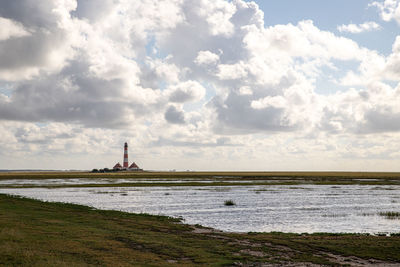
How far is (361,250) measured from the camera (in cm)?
2341

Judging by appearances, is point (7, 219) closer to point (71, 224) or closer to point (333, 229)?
point (71, 224)

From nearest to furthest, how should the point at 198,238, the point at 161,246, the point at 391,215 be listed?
the point at 161,246 → the point at 198,238 → the point at 391,215

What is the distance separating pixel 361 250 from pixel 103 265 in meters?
15.8

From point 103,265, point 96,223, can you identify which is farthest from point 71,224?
point 103,265

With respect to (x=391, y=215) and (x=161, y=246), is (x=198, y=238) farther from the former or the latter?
(x=391, y=215)

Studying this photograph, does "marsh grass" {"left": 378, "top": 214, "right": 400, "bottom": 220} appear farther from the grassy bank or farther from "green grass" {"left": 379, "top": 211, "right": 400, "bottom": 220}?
the grassy bank

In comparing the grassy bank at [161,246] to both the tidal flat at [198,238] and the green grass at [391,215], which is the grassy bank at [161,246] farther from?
the green grass at [391,215]

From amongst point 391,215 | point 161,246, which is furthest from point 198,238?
point 391,215

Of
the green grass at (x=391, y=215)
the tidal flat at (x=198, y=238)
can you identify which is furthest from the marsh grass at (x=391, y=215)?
the tidal flat at (x=198, y=238)

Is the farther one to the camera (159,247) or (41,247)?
(159,247)

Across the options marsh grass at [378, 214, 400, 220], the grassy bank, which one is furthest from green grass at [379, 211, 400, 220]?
the grassy bank

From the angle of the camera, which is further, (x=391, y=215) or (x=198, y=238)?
(x=391, y=215)

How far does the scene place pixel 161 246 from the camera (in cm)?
2377

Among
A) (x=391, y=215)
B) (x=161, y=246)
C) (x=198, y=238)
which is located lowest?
(x=391, y=215)
